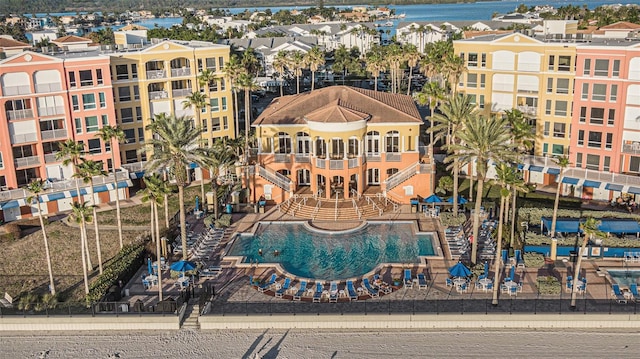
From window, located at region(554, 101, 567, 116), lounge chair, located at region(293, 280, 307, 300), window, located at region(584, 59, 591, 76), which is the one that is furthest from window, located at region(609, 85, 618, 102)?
lounge chair, located at region(293, 280, 307, 300)

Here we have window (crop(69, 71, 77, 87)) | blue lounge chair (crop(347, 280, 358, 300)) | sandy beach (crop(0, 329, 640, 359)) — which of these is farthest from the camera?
window (crop(69, 71, 77, 87))

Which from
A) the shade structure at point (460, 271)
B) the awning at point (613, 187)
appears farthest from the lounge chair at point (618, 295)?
the awning at point (613, 187)

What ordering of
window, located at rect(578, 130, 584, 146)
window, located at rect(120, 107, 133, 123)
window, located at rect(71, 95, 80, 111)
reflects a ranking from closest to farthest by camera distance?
window, located at rect(578, 130, 584, 146) < window, located at rect(71, 95, 80, 111) < window, located at rect(120, 107, 133, 123)

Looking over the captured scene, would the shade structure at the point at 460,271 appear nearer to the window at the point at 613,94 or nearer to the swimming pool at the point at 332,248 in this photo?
the swimming pool at the point at 332,248

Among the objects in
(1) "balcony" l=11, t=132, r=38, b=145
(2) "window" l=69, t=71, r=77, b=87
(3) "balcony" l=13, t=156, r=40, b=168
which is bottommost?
(3) "balcony" l=13, t=156, r=40, b=168

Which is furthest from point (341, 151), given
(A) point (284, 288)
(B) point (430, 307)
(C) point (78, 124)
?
(C) point (78, 124)

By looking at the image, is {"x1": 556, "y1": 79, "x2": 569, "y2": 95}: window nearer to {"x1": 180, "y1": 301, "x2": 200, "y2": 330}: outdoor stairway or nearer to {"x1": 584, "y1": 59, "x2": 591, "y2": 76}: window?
{"x1": 584, "y1": 59, "x2": 591, "y2": 76}: window

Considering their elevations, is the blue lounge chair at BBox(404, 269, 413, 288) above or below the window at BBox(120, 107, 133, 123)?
below

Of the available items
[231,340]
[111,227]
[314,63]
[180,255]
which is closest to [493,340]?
[231,340]
